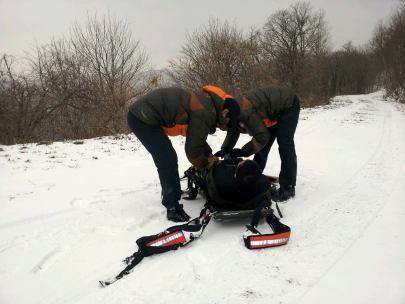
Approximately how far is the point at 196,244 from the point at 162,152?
1046 mm

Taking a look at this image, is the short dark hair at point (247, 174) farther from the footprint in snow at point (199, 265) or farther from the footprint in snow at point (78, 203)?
the footprint in snow at point (78, 203)

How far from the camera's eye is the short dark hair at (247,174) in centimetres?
271

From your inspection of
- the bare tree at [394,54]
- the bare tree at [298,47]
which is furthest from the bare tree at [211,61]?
the bare tree at [394,54]

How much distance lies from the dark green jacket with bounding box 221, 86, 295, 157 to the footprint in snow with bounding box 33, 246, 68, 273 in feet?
7.47

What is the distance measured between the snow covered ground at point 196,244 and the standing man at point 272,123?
0.34 metres

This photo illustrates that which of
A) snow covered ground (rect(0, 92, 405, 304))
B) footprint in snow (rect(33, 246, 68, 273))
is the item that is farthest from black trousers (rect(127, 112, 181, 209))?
footprint in snow (rect(33, 246, 68, 273))

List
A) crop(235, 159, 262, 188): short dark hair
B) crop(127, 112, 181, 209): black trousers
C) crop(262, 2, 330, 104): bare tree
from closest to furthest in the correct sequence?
crop(235, 159, 262, 188): short dark hair
crop(127, 112, 181, 209): black trousers
crop(262, 2, 330, 104): bare tree

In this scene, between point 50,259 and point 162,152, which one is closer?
point 50,259

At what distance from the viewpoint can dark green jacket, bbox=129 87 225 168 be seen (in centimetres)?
259

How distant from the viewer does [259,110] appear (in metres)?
3.20

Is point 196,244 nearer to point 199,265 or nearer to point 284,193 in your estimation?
point 199,265

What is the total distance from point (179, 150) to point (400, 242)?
16.0 feet

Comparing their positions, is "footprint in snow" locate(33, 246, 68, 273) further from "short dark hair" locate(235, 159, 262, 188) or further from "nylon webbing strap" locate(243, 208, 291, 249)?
"short dark hair" locate(235, 159, 262, 188)

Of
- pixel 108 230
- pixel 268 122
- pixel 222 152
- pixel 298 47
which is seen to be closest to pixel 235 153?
pixel 222 152
